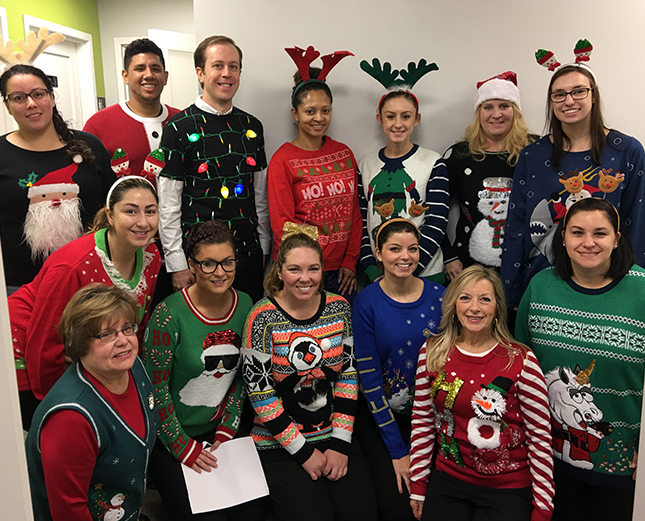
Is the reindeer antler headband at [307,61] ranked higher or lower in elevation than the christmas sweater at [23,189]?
higher

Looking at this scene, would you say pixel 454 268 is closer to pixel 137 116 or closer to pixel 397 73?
pixel 397 73

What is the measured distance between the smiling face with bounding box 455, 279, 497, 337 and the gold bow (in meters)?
0.70

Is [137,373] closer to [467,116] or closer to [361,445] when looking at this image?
[361,445]

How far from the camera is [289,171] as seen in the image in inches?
98.7

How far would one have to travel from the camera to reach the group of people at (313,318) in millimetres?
1767

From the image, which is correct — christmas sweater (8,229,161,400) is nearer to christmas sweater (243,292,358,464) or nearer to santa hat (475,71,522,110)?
christmas sweater (243,292,358,464)

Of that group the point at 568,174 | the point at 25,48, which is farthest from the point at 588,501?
the point at 25,48

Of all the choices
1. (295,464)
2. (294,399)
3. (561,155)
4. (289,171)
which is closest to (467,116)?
(561,155)

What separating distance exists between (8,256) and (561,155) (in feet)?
7.49

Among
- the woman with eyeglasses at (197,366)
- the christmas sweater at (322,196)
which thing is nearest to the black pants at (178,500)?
the woman with eyeglasses at (197,366)

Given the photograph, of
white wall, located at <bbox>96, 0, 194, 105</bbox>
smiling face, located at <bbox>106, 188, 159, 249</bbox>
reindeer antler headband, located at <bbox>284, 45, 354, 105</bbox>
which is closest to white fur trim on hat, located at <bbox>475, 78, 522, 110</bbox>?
reindeer antler headband, located at <bbox>284, 45, 354, 105</bbox>

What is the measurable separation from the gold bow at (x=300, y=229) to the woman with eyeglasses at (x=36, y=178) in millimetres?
826

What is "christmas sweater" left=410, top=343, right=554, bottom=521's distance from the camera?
5.90 feet

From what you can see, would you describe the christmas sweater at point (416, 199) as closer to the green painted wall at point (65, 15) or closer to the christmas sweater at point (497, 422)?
the christmas sweater at point (497, 422)
